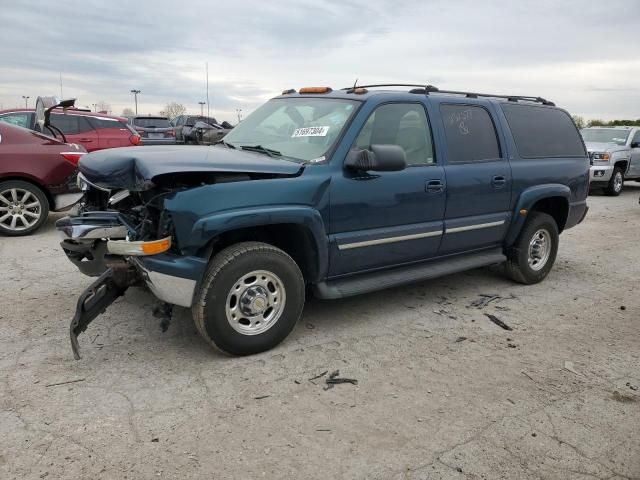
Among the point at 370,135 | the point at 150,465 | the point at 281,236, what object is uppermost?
the point at 370,135

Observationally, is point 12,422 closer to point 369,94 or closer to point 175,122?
point 369,94

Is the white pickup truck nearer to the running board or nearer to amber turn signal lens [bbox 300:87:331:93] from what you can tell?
the running board

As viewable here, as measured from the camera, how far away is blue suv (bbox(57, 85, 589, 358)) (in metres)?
3.36

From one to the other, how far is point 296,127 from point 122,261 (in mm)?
1741

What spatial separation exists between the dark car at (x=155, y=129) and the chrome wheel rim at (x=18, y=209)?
452 inches

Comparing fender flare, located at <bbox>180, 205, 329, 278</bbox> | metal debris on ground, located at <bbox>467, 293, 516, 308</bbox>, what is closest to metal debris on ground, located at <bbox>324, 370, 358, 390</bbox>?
fender flare, located at <bbox>180, 205, 329, 278</bbox>

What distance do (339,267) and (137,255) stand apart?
1.47m

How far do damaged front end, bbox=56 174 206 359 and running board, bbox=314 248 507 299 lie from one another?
111 centimetres

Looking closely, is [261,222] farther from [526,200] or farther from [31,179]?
[31,179]

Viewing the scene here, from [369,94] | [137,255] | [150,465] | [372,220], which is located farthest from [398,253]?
[150,465]

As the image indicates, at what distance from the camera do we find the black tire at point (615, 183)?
13.9 m

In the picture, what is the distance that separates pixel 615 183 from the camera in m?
14.0

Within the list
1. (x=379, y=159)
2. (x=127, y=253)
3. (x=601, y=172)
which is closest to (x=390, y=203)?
(x=379, y=159)

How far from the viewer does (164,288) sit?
3.32m
